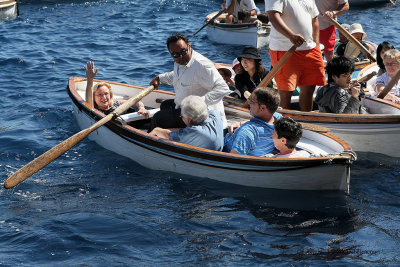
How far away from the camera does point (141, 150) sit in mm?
8055

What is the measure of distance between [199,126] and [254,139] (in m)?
0.64

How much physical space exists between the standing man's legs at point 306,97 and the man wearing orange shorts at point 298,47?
0.02 meters

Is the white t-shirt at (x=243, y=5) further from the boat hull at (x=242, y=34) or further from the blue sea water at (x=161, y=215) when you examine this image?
the blue sea water at (x=161, y=215)

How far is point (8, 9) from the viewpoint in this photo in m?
18.4

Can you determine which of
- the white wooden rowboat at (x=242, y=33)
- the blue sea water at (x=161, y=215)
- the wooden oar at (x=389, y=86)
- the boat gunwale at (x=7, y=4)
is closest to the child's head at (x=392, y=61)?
the wooden oar at (x=389, y=86)

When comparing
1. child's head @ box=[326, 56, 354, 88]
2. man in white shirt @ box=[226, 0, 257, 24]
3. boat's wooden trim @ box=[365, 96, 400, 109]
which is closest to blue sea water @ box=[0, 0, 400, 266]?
boat's wooden trim @ box=[365, 96, 400, 109]

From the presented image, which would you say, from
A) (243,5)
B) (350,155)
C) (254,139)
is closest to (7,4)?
(243,5)

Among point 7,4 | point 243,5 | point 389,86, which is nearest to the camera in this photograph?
point 389,86

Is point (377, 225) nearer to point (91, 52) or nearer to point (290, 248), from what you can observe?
point (290, 248)

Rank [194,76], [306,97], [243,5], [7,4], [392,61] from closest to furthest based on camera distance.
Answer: [194,76], [306,97], [392,61], [243,5], [7,4]

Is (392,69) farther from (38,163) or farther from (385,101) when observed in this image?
(38,163)

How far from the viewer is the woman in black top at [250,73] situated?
337 inches

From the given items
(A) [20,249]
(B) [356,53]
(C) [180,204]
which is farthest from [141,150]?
(B) [356,53]

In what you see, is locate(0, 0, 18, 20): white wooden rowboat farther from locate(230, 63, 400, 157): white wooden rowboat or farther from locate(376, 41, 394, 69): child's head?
locate(230, 63, 400, 157): white wooden rowboat
